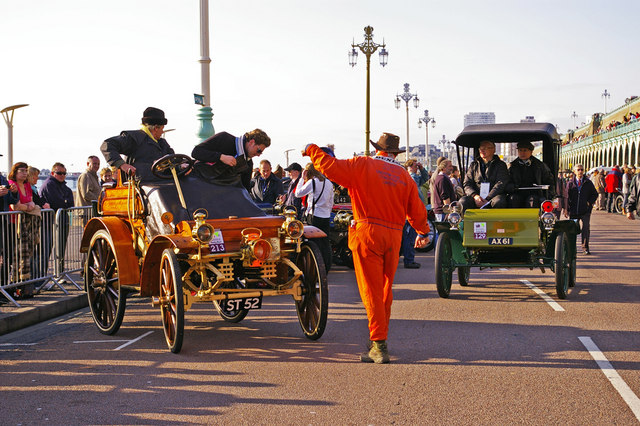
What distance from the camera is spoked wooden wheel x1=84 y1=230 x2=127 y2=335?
7.91m

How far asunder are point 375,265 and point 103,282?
3127mm

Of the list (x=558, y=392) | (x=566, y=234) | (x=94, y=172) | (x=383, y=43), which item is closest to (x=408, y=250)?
(x=566, y=234)

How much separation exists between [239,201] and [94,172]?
6560 mm

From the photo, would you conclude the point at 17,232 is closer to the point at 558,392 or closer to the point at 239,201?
the point at 239,201

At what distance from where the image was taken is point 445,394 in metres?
5.45

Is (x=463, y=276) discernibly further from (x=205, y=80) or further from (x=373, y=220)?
(x=205, y=80)

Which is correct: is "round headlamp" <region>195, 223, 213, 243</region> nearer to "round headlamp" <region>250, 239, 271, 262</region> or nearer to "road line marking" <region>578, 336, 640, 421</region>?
"round headlamp" <region>250, 239, 271, 262</region>

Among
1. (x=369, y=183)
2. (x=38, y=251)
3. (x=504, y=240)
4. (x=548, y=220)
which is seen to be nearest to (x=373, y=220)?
(x=369, y=183)

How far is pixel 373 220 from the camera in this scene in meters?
6.68

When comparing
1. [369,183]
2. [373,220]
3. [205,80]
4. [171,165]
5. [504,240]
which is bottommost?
[504,240]

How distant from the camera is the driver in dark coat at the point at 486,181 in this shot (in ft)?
36.7

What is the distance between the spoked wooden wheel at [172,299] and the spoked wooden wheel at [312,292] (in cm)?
127

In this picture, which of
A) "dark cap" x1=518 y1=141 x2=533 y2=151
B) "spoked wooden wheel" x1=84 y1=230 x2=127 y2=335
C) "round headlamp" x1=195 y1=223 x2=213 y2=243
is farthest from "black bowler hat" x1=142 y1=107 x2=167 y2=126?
"dark cap" x1=518 y1=141 x2=533 y2=151

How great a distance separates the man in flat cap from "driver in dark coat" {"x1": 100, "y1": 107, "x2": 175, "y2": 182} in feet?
17.4
